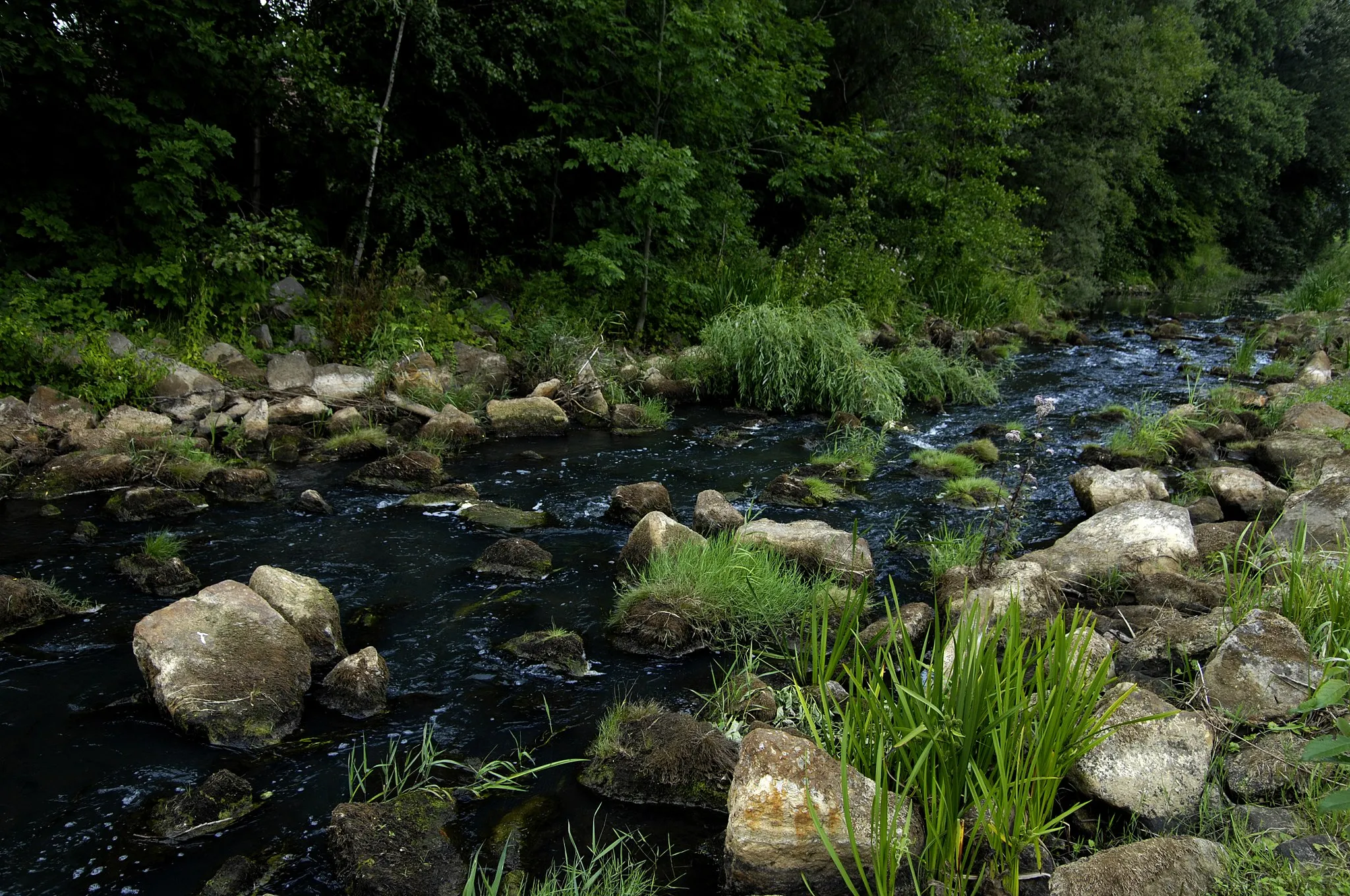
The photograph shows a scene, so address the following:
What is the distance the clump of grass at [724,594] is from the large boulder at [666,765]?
1.11m

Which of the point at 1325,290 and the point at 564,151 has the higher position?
the point at 564,151

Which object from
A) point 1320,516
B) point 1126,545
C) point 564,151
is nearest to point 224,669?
point 1126,545

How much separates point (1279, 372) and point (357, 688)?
13.2m

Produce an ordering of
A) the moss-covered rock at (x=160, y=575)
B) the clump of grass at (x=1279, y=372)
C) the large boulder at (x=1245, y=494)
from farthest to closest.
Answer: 1. the clump of grass at (x=1279, y=372)
2. the large boulder at (x=1245, y=494)
3. the moss-covered rock at (x=160, y=575)

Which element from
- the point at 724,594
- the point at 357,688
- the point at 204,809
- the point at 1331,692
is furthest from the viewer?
the point at 724,594

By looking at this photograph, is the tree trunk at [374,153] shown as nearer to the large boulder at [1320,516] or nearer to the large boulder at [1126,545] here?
the large boulder at [1126,545]

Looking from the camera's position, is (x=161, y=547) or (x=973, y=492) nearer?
(x=161, y=547)

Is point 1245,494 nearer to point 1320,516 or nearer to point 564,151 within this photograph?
point 1320,516

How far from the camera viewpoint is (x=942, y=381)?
11.9 meters

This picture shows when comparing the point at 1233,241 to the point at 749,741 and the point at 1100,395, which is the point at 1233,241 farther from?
the point at 749,741

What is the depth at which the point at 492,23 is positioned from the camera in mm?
11922

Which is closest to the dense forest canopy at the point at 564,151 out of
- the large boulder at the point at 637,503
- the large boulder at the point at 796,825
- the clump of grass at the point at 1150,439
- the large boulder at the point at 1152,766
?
the large boulder at the point at 637,503

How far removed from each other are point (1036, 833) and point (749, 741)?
0.96m

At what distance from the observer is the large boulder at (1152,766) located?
3.05 m
